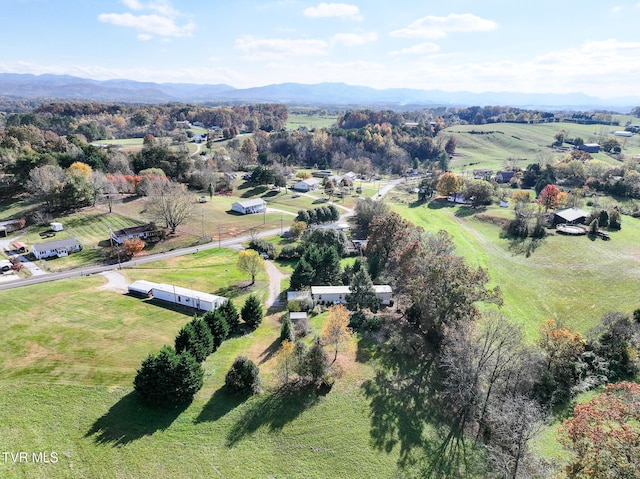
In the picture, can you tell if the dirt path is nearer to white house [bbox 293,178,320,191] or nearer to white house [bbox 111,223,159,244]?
white house [bbox 111,223,159,244]

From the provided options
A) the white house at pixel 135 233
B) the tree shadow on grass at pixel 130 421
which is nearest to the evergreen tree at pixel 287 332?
the tree shadow on grass at pixel 130 421

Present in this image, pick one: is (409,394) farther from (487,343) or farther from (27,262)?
(27,262)

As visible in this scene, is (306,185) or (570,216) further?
(306,185)

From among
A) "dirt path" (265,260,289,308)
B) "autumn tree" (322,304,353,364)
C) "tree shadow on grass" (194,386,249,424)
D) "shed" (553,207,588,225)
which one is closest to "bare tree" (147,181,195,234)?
"dirt path" (265,260,289,308)

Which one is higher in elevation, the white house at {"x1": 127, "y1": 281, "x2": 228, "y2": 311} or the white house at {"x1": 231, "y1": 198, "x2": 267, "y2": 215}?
the white house at {"x1": 231, "y1": 198, "x2": 267, "y2": 215}

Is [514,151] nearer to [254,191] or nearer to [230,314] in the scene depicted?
[254,191]

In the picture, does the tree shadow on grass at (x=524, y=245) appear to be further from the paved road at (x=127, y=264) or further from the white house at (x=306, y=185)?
the white house at (x=306, y=185)

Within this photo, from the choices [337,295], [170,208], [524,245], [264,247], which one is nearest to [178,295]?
[337,295]

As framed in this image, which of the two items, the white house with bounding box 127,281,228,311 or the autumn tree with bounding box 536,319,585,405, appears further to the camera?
the white house with bounding box 127,281,228,311
